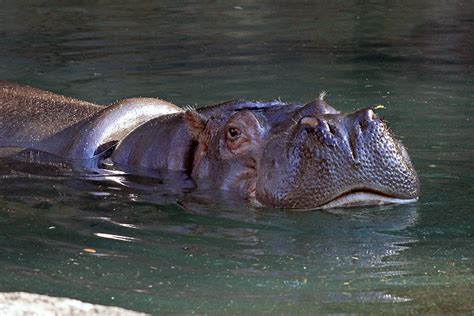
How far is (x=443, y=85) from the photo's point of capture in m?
9.72

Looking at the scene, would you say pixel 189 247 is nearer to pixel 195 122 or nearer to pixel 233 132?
pixel 233 132

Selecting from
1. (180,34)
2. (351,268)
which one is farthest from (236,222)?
(180,34)

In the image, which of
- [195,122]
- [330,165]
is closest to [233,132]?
[195,122]

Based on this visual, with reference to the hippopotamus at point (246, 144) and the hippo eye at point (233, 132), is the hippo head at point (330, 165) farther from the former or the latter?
the hippo eye at point (233, 132)

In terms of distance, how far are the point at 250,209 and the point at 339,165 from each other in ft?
1.72

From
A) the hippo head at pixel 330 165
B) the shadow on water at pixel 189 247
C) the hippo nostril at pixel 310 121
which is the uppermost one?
the hippo nostril at pixel 310 121

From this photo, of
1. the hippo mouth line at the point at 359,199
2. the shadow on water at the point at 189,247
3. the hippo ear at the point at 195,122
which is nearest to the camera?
the shadow on water at the point at 189,247

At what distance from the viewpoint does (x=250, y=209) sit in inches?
236

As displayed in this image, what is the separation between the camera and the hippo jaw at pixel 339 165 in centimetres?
577

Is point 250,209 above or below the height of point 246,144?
below

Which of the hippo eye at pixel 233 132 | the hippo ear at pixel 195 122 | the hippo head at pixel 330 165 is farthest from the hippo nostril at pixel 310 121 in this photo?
the hippo ear at pixel 195 122

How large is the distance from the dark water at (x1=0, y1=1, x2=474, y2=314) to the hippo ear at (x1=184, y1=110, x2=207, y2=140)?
353 mm

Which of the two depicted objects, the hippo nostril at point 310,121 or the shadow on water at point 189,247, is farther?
the hippo nostril at point 310,121

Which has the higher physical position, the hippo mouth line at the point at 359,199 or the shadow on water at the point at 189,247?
the hippo mouth line at the point at 359,199
